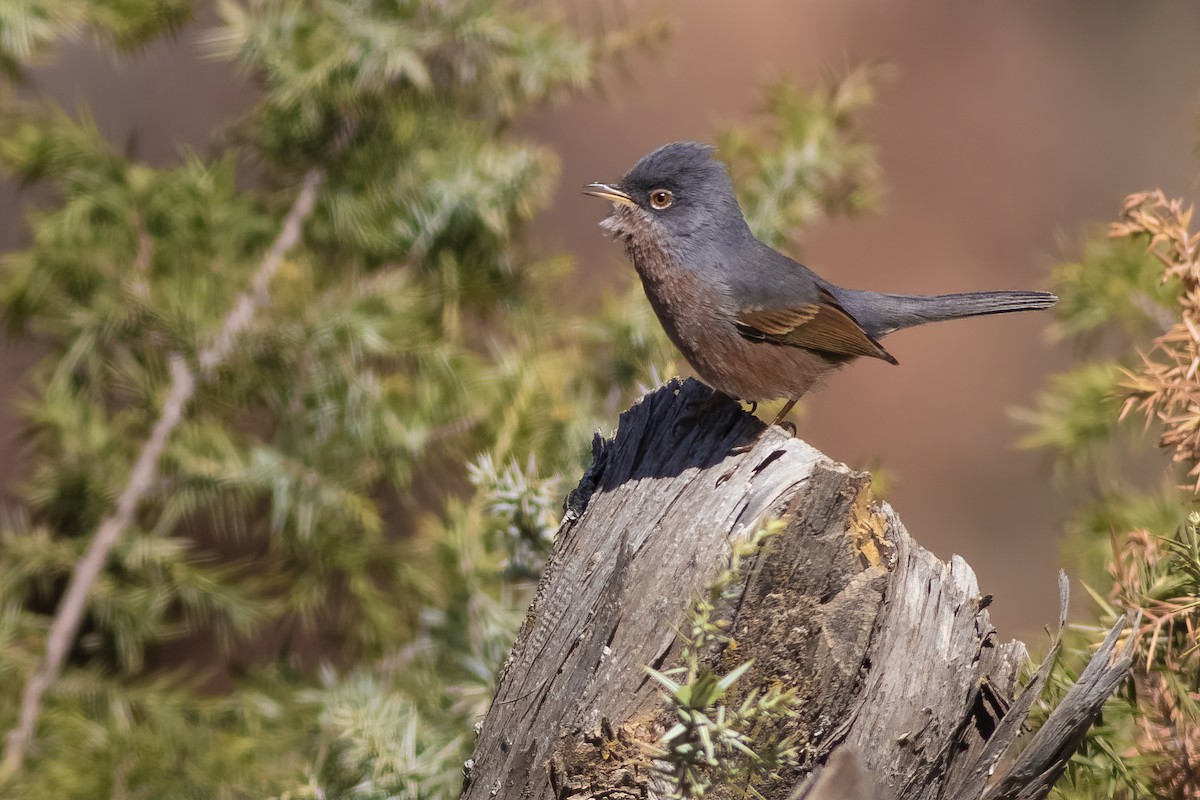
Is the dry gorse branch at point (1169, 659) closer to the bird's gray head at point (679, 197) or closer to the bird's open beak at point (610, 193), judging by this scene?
the bird's gray head at point (679, 197)

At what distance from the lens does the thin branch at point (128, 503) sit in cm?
340

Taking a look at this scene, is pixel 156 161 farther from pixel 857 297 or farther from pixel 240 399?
pixel 857 297

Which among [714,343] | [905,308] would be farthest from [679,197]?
[905,308]

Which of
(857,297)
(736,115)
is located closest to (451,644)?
(857,297)

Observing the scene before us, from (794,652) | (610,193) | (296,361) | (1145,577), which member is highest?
(610,193)

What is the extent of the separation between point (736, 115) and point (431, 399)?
124 inches

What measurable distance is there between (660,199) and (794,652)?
161cm

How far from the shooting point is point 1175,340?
232 centimetres

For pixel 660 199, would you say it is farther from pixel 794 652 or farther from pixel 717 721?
pixel 717 721

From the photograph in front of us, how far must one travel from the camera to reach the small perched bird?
2797 mm

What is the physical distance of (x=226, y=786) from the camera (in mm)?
3088

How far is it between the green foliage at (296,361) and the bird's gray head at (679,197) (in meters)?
0.68

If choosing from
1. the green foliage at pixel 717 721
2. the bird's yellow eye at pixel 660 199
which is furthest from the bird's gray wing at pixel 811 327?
the green foliage at pixel 717 721

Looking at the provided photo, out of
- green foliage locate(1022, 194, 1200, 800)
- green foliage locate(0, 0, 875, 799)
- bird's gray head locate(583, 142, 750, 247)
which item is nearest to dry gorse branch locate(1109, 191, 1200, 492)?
green foliage locate(1022, 194, 1200, 800)
